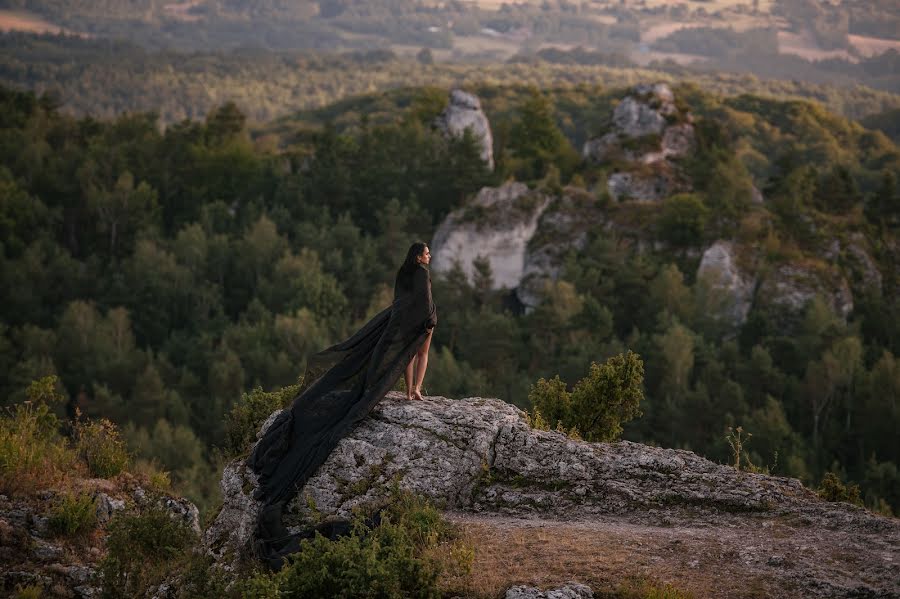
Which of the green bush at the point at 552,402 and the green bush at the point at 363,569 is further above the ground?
the green bush at the point at 363,569

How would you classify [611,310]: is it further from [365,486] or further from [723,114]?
[723,114]

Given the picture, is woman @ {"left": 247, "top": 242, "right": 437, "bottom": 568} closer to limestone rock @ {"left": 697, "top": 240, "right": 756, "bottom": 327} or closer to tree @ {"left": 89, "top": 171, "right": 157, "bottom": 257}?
limestone rock @ {"left": 697, "top": 240, "right": 756, "bottom": 327}

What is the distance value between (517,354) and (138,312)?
24876 mm

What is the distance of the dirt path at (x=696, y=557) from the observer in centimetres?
948

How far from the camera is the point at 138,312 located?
60.5 m

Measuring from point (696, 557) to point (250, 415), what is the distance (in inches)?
282

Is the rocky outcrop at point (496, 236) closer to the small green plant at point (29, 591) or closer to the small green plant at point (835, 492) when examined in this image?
the small green plant at point (835, 492)

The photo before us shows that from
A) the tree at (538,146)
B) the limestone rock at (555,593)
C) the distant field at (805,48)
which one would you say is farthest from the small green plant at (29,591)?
the distant field at (805,48)

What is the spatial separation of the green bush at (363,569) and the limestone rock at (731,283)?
49.9 metres

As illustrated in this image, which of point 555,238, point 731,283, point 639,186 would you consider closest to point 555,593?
point 731,283

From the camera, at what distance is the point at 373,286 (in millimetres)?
61969

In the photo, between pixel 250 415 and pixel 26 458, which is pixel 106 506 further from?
pixel 250 415

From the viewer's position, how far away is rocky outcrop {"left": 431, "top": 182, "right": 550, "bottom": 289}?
61.9 metres

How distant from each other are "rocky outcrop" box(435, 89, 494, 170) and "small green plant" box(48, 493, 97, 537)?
201 ft
